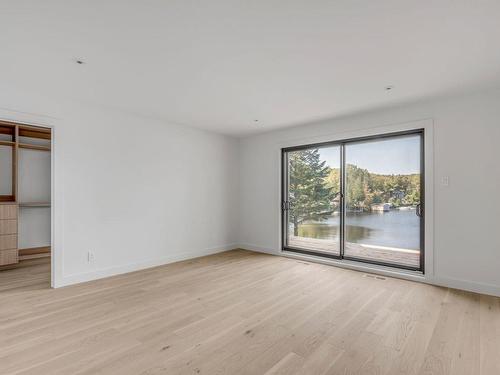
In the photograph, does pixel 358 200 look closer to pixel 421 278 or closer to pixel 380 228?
pixel 380 228

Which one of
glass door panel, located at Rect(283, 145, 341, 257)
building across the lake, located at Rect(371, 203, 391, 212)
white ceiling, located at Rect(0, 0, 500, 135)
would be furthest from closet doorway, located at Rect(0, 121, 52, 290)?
building across the lake, located at Rect(371, 203, 391, 212)

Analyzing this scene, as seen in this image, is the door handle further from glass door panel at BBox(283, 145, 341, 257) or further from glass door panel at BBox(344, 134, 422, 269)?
glass door panel at BBox(283, 145, 341, 257)

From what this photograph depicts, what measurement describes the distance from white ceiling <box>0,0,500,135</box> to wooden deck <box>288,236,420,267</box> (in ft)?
7.32

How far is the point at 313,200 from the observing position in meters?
5.20

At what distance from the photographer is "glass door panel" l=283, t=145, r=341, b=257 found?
16.0 ft

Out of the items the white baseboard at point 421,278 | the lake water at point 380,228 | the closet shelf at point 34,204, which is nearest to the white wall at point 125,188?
the closet shelf at point 34,204

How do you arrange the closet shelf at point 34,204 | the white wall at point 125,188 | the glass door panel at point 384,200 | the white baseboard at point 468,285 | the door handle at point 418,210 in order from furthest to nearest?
the closet shelf at point 34,204 → the glass door panel at point 384,200 → the door handle at point 418,210 → the white wall at point 125,188 → the white baseboard at point 468,285

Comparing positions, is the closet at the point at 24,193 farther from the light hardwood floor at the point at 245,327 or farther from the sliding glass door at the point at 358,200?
the sliding glass door at the point at 358,200

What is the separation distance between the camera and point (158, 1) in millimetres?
1838

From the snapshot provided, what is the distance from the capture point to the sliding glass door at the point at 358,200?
4.06 metres

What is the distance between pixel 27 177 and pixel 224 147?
3793 mm

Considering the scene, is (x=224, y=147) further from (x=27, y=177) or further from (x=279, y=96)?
(x=27, y=177)

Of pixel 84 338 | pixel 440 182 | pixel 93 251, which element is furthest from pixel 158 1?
pixel 440 182

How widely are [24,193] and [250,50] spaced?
5.17 metres
